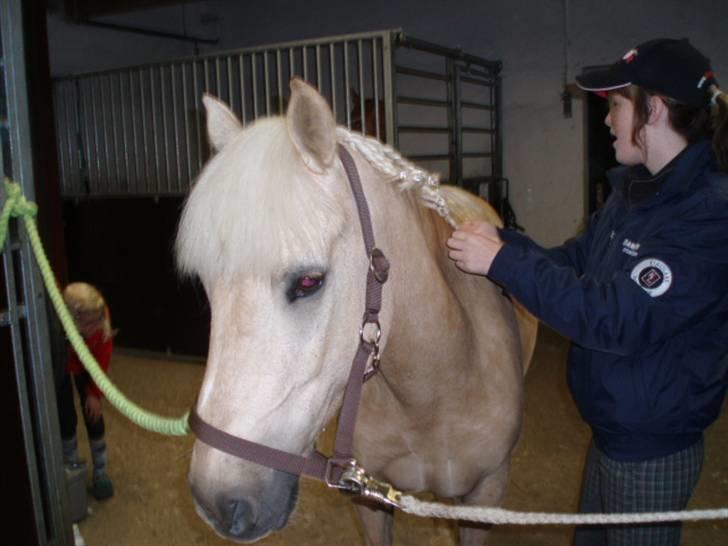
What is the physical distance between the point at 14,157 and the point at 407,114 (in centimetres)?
555

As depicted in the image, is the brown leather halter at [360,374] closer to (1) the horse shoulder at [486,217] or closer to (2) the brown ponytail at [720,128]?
(1) the horse shoulder at [486,217]

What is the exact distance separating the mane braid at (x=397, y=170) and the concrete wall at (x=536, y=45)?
4.73 meters

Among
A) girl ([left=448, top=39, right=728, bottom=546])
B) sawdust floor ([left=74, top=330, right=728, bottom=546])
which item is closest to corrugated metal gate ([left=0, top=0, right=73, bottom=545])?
girl ([left=448, top=39, right=728, bottom=546])

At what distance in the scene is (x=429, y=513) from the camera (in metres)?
1.03

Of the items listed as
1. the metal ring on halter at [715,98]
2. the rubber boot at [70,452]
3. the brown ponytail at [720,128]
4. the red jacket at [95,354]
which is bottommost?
the rubber boot at [70,452]

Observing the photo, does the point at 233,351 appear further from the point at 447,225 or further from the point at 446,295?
the point at 447,225

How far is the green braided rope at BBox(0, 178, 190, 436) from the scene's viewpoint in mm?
1012

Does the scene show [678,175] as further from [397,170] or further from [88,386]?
[88,386]

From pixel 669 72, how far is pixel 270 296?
2.81ft

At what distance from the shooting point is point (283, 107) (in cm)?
559

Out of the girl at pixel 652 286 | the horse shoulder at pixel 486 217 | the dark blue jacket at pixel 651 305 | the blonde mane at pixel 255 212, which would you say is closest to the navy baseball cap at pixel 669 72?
the girl at pixel 652 286

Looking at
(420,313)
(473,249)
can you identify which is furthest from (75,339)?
(473,249)

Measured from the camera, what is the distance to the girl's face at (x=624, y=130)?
47.1 inches

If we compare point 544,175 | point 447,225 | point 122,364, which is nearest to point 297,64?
point 544,175
